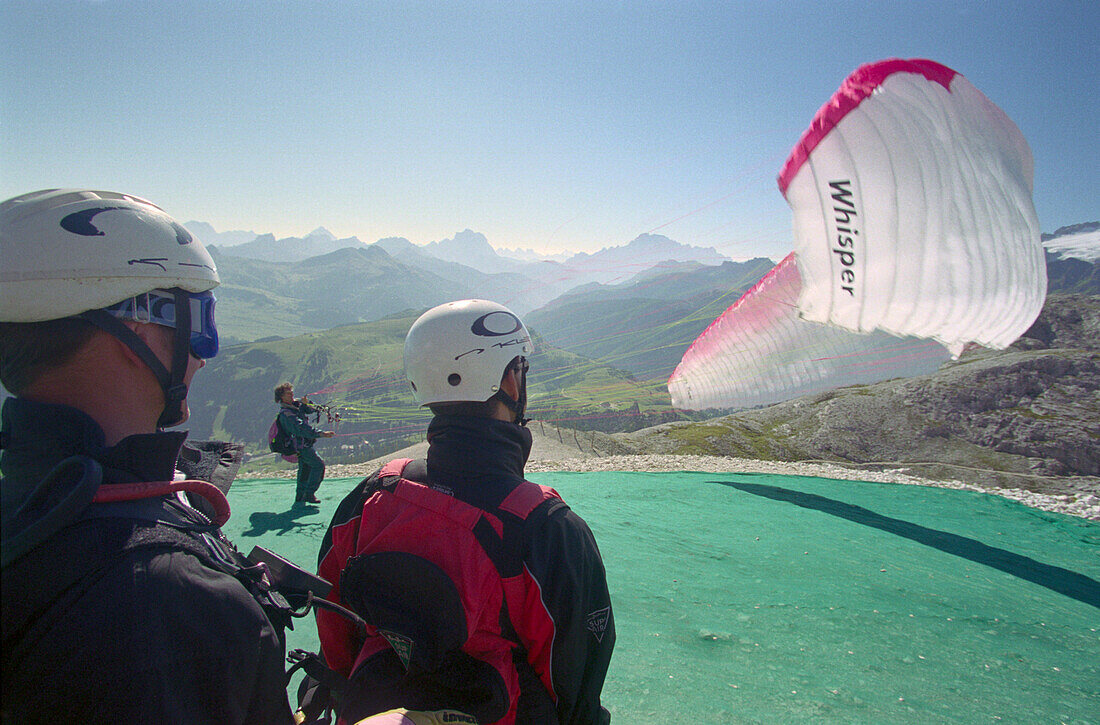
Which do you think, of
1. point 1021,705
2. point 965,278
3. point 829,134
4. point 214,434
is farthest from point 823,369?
point 214,434

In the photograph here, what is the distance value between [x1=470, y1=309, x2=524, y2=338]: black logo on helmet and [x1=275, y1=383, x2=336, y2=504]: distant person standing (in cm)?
859

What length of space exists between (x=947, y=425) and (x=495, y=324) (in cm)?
3335

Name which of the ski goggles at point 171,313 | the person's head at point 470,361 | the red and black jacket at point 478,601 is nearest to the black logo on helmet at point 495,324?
the person's head at point 470,361

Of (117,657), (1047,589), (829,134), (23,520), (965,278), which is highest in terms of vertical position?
(829,134)

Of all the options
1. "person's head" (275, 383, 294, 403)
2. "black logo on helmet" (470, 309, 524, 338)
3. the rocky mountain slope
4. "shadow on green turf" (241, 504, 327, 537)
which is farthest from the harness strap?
the rocky mountain slope

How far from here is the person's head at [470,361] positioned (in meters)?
3.07

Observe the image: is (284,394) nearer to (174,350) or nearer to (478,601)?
(174,350)

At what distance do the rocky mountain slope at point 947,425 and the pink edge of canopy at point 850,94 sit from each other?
55.9 ft

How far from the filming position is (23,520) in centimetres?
124

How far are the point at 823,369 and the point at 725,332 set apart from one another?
3190 millimetres

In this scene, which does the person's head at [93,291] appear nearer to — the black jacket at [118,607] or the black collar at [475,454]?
the black jacket at [118,607]

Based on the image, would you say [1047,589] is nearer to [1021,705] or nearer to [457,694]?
[1021,705]

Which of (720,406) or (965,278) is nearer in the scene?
(965,278)

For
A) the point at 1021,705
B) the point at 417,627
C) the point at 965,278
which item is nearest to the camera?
the point at 417,627
